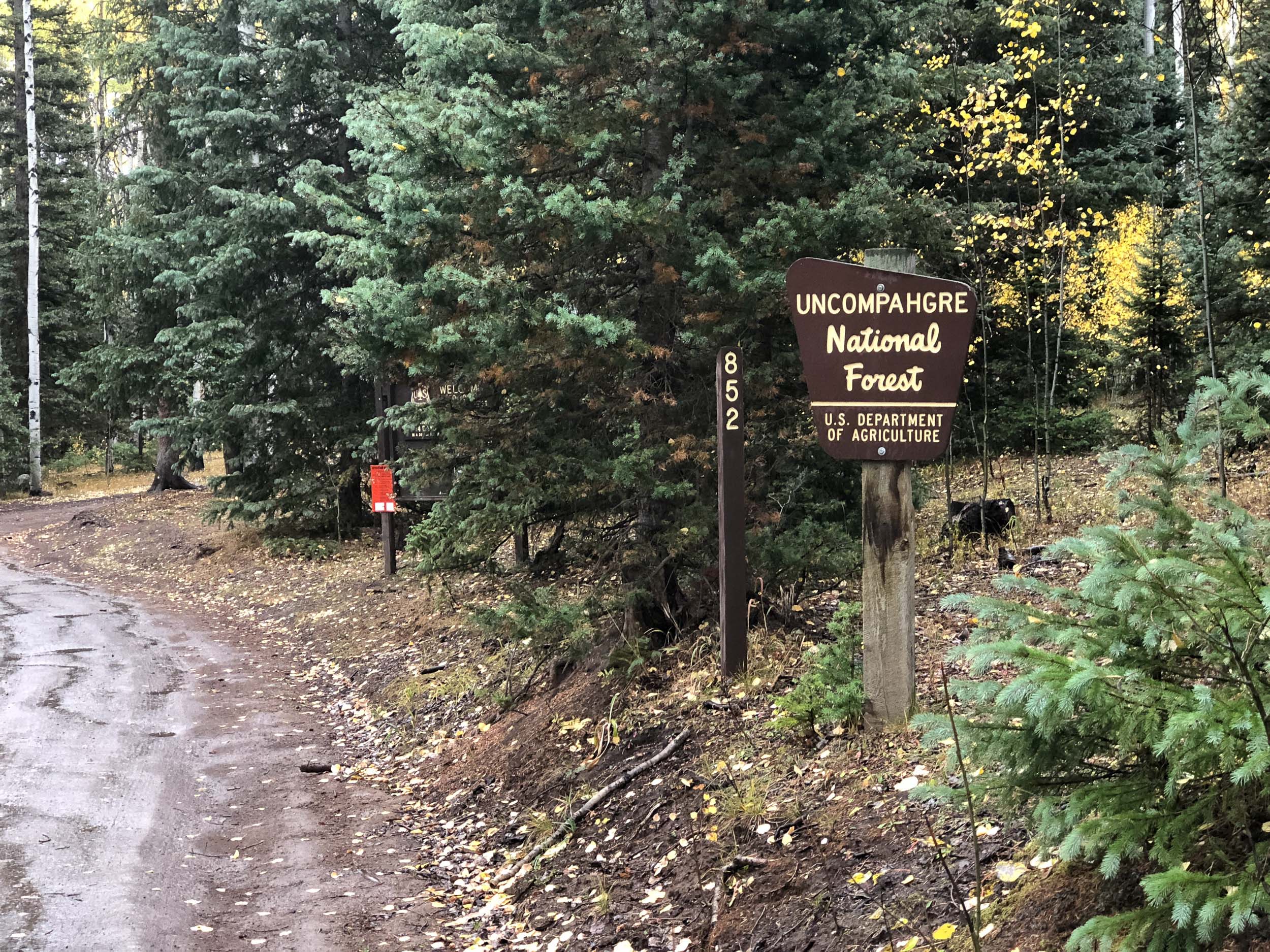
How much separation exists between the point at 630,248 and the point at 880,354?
3197mm

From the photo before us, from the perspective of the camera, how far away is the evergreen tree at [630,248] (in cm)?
761

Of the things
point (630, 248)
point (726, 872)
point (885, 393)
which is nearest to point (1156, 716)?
point (726, 872)

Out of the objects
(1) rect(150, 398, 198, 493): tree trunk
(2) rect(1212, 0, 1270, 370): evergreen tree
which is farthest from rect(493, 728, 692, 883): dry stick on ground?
(1) rect(150, 398, 198, 493): tree trunk

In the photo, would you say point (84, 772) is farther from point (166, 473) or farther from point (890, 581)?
point (166, 473)

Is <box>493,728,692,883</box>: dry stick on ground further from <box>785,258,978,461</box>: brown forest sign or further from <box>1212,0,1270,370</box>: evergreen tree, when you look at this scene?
<box>1212,0,1270,370</box>: evergreen tree

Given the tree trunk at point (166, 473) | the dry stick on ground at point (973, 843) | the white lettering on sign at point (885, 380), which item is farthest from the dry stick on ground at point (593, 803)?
the tree trunk at point (166, 473)

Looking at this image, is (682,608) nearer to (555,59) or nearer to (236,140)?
(555,59)

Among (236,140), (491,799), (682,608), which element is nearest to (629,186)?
(682,608)

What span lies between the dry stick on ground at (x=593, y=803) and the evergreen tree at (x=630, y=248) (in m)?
1.54

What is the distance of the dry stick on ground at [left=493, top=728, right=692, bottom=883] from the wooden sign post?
55.5 inches

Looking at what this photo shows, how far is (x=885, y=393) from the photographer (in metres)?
5.44

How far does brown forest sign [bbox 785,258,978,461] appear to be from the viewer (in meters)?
5.36

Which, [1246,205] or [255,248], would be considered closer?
[1246,205]

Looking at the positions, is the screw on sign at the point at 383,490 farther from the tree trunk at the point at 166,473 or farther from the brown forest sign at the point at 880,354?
the tree trunk at the point at 166,473
